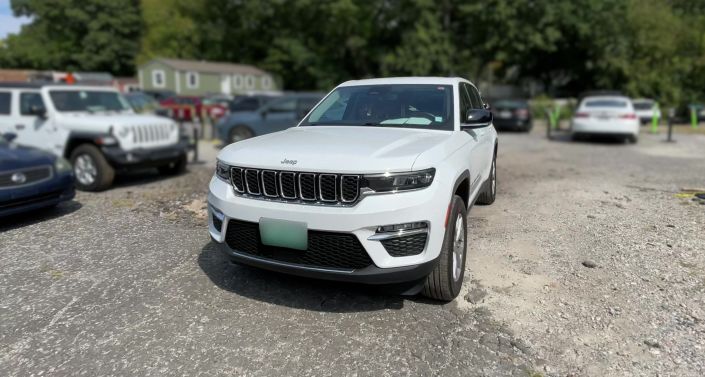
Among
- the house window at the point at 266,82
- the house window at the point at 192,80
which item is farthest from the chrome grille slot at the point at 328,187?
the house window at the point at 266,82

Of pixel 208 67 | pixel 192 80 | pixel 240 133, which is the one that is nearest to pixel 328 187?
A: pixel 240 133

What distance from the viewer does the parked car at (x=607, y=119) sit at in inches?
569

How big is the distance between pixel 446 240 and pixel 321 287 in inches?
46.7

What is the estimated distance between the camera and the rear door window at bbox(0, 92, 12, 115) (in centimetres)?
840

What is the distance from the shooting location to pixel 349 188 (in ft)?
11.1

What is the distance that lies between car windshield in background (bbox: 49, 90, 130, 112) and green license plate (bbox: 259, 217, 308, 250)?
21.6 ft

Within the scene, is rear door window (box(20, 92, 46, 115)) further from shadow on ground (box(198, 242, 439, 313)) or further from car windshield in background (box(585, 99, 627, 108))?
car windshield in background (box(585, 99, 627, 108))

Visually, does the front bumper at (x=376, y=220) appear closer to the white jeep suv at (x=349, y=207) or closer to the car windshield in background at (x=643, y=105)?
the white jeep suv at (x=349, y=207)

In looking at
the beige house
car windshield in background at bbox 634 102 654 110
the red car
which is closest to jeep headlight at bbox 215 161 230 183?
the red car

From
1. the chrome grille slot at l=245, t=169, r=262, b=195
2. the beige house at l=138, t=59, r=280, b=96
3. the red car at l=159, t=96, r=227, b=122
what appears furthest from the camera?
the beige house at l=138, t=59, r=280, b=96

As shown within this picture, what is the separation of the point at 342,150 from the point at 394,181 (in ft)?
1.62

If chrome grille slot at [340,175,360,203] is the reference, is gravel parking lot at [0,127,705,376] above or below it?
below

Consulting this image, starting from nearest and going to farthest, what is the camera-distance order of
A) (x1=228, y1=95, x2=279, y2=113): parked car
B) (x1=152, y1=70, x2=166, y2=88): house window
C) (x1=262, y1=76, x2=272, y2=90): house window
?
1. (x1=228, y1=95, x2=279, y2=113): parked car
2. (x1=152, y1=70, x2=166, y2=88): house window
3. (x1=262, y1=76, x2=272, y2=90): house window

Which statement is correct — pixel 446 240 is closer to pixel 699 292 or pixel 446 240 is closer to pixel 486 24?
pixel 699 292
